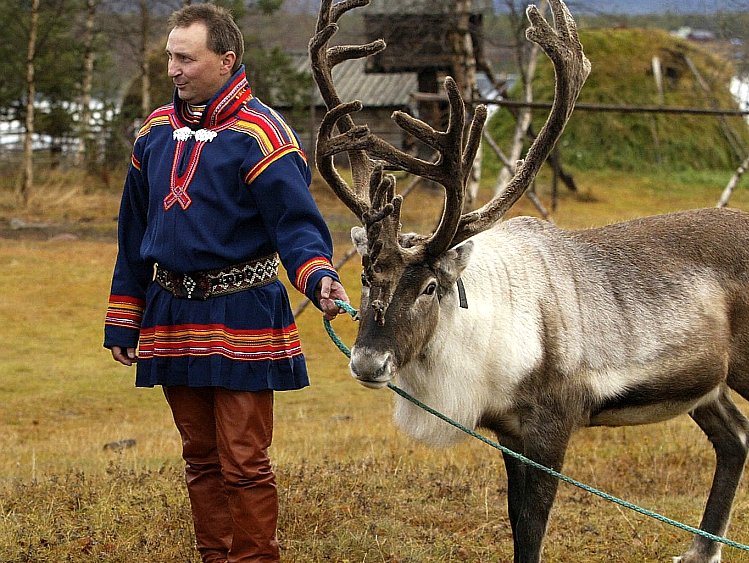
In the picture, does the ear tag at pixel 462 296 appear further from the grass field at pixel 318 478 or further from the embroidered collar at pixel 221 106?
the grass field at pixel 318 478

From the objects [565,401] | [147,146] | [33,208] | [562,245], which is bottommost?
[33,208]

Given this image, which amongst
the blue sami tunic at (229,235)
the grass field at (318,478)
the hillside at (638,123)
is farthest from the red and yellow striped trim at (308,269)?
the hillside at (638,123)

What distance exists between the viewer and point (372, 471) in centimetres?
702

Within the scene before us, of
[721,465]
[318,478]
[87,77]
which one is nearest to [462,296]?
[721,465]

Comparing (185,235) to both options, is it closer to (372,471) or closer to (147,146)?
(147,146)

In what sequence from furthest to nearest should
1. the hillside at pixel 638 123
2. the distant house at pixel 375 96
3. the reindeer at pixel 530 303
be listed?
the hillside at pixel 638 123 < the distant house at pixel 375 96 < the reindeer at pixel 530 303

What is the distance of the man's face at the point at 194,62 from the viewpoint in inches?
167

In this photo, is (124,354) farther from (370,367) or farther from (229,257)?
(370,367)

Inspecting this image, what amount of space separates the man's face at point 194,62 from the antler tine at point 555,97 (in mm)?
1334

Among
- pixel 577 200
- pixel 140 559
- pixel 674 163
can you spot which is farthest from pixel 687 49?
pixel 140 559

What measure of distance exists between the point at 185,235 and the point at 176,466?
3.38m

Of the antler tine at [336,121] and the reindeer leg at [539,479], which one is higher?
the antler tine at [336,121]

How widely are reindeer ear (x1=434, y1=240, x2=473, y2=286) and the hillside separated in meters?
24.3

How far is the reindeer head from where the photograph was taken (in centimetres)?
443
